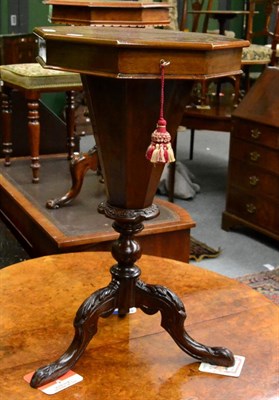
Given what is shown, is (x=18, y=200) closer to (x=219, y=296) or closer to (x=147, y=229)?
(x=147, y=229)

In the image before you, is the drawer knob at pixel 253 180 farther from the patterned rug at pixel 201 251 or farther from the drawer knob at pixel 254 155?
the patterned rug at pixel 201 251

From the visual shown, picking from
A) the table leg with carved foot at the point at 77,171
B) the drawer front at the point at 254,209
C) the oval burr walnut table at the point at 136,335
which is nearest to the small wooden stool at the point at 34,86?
the table leg with carved foot at the point at 77,171

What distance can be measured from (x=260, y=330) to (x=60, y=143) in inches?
96.0

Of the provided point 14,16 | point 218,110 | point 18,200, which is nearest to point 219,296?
point 18,200

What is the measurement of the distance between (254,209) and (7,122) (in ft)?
4.44

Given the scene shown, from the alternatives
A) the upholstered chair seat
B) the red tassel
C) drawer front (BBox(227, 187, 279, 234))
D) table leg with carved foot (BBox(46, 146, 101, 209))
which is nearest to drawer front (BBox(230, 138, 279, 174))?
drawer front (BBox(227, 187, 279, 234))

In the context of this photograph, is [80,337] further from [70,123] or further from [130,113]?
[70,123]

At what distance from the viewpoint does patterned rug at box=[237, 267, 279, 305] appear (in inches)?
113

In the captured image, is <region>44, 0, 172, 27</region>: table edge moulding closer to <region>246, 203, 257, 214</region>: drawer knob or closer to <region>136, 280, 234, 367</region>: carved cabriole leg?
<region>246, 203, 257, 214</region>: drawer knob

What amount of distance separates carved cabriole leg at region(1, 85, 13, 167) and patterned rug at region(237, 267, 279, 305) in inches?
52.2

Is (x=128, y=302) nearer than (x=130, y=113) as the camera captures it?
No

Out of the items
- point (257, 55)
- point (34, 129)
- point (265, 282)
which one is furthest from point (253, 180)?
point (257, 55)

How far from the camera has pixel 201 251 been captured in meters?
3.30

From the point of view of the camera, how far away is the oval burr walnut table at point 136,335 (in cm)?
124
